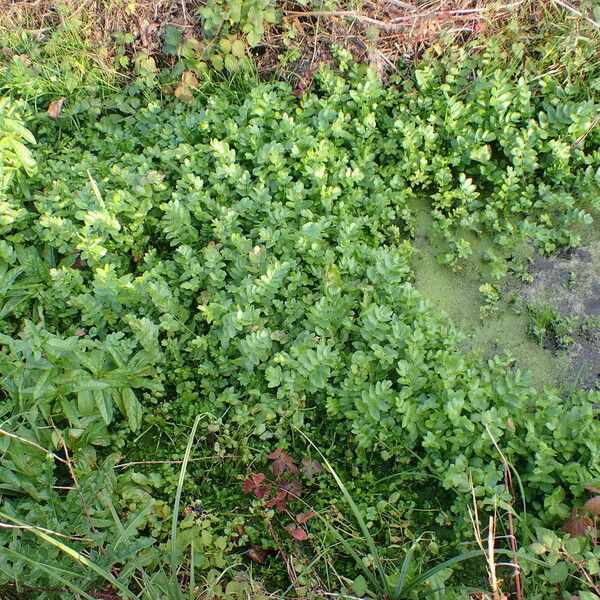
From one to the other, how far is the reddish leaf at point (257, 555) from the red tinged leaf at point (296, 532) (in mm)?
143

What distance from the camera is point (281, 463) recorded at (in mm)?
2834

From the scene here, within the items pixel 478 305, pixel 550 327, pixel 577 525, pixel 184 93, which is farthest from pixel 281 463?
pixel 184 93

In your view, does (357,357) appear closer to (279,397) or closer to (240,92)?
(279,397)

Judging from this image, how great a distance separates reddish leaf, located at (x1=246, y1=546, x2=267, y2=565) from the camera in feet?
8.71

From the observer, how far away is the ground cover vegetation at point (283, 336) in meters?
2.55

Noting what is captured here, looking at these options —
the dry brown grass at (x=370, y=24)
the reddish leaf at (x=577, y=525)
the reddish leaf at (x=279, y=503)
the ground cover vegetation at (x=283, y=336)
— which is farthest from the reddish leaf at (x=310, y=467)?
the dry brown grass at (x=370, y=24)

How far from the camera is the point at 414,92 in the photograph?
13.1 feet

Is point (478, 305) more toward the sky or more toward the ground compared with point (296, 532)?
more toward the sky

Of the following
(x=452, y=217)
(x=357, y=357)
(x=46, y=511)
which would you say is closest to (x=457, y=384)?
(x=357, y=357)

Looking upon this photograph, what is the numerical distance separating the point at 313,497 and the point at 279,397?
0.48 metres

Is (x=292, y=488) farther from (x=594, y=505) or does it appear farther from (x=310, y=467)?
(x=594, y=505)

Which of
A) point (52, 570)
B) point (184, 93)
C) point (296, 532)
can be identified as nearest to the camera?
point (52, 570)

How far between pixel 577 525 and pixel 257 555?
4.29 ft

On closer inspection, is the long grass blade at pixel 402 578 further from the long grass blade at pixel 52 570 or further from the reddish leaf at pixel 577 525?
the long grass blade at pixel 52 570
